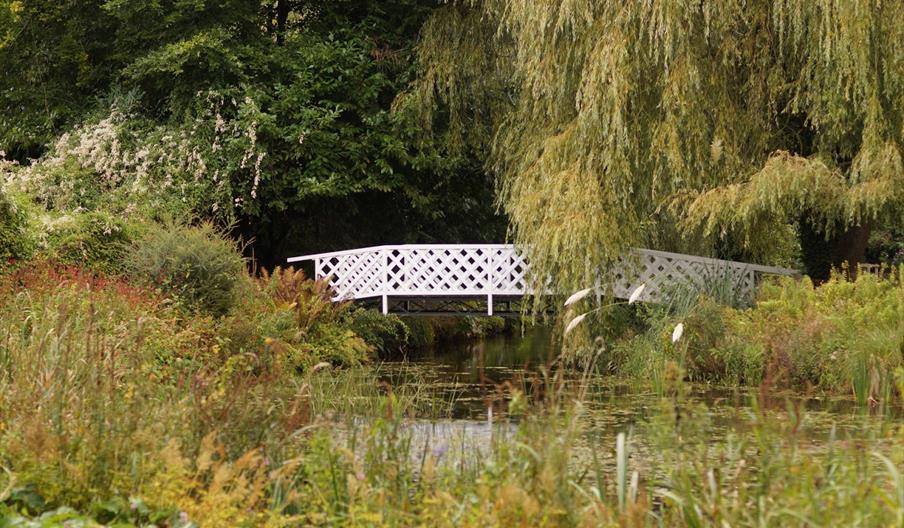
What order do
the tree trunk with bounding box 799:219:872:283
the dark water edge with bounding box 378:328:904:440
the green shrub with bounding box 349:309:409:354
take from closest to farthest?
the dark water edge with bounding box 378:328:904:440 → the tree trunk with bounding box 799:219:872:283 → the green shrub with bounding box 349:309:409:354

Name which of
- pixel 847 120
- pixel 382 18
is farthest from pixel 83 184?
pixel 847 120

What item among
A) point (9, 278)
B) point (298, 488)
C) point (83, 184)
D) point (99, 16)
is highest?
point (99, 16)

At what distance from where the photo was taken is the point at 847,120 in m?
15.9

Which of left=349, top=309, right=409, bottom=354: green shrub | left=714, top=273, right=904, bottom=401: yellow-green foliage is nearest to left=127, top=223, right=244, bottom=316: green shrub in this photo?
left=349, top=309, right=409, bottom=354: green shrub

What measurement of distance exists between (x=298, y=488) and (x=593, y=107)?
10444 mm

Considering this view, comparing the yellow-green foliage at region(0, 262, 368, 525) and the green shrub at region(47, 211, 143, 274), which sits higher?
the green shrub at region(47, 211, 143, 274)

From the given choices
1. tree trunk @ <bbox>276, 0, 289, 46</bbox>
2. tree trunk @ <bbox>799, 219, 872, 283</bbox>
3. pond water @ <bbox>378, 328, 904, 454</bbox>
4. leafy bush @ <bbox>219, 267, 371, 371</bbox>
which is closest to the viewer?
Result: pond water @ <bbox>378, 328, 904, 454</bbox>

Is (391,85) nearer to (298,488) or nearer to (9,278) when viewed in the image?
(9,278)

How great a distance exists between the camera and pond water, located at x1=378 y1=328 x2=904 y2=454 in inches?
340

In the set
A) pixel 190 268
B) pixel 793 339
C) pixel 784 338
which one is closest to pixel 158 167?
pixel 190 268

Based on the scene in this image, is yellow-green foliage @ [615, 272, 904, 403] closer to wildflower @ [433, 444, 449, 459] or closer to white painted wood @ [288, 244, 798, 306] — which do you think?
white painted wood @ [288, 244, 798, 306]

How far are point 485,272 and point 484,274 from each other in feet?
0.15

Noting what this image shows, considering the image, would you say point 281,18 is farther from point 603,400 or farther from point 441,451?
point 441,451

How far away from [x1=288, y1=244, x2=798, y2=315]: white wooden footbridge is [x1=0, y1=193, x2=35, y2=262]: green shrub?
5.04 m
